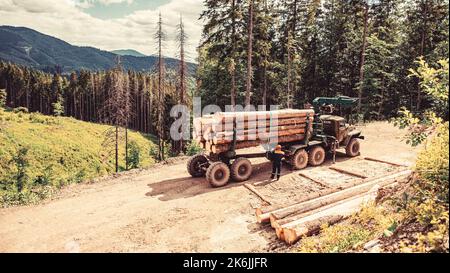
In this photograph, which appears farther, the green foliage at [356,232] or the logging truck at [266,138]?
the logging truck at [266,138]

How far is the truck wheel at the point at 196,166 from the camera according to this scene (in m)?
13.8

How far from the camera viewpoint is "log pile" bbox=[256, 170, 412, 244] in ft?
24.7

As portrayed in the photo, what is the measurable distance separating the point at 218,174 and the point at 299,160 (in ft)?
13.1

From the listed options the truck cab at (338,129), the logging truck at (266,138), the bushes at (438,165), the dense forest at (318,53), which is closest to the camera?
the bushes at (438,165)

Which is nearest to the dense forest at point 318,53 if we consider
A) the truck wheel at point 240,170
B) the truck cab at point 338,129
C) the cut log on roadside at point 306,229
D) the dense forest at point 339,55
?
the dense forest at point 339,55

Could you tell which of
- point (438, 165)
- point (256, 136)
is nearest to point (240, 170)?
point (256, 136)

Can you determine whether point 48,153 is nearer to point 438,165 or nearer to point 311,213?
point 311,213

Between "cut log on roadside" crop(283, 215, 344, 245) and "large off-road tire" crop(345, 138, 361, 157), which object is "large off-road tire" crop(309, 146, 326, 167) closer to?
"large off-road tire" crop(345, 138, 361, 157)

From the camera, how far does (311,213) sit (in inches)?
332

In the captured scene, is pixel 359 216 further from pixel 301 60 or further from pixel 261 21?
pixel 301 60

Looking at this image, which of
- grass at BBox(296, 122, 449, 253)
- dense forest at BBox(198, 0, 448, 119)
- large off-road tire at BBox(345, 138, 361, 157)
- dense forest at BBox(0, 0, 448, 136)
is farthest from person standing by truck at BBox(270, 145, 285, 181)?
dense forest at BBox(198, 0, 448, 119)

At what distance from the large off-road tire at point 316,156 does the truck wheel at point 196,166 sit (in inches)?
200

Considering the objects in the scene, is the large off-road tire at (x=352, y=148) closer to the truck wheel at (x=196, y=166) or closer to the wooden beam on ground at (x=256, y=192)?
the wooden beam on ground at (x=256, y=192)

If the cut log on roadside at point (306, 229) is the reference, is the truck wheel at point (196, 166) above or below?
above
